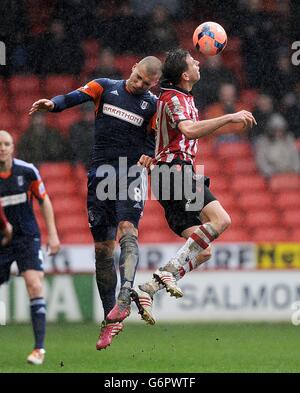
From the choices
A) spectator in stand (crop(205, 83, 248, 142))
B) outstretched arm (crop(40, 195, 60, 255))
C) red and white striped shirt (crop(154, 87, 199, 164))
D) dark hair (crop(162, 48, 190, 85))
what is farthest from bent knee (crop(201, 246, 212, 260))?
spectator in stand (crop(205, 83, 248, 142))

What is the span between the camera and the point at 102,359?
33.3ft

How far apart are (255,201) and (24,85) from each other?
3739 millimetres

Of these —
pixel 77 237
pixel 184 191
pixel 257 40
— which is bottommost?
pixel 184 191

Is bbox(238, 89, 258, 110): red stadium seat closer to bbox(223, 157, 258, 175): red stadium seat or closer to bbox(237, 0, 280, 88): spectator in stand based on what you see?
bbox(237, 0, 280, 88): spectator in stand

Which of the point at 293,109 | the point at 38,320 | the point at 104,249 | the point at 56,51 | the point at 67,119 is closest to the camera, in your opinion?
the point at 104,249

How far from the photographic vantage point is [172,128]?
9016 mm

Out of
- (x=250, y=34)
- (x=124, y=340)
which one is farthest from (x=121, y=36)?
(x=124, y=340)

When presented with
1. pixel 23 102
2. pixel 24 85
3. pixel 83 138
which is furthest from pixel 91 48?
pixel 83 138

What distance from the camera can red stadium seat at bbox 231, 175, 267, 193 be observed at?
Answer: 16297mm

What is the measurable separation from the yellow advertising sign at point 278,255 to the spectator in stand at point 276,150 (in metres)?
1.96

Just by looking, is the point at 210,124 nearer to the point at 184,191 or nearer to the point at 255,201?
the point at 184,191

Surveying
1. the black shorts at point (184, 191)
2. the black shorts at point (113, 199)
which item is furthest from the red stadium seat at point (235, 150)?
the black shorts at point (184, 191)

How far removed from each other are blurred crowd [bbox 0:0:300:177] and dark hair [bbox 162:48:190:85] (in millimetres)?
7168
